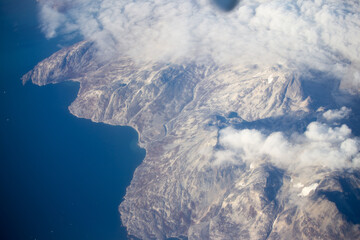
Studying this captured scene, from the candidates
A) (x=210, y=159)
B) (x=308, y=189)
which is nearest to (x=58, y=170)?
(x=210, y=159)

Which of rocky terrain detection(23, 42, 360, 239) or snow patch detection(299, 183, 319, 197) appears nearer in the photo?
rocky terrain detection(23, 42, 360, 239)

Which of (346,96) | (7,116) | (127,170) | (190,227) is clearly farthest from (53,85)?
(346,96)

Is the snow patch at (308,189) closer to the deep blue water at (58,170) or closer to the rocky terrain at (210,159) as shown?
the rocky terrain at (210,159)

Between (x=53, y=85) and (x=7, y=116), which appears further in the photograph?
(x=53, y=85)

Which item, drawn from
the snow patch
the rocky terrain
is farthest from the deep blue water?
the snow patch

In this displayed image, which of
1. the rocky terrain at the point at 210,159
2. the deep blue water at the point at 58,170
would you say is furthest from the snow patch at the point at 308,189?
the deep blue water at the point at 58,170

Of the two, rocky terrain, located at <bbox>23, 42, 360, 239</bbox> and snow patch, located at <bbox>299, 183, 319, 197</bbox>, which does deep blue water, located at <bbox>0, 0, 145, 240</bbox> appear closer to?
rocky terrain, located at <bbox>23, 42, 360, 239</bbox>

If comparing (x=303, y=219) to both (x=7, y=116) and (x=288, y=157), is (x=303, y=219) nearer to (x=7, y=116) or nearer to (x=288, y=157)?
(x=288, y=157)

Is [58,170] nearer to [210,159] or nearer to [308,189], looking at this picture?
[210,159]
